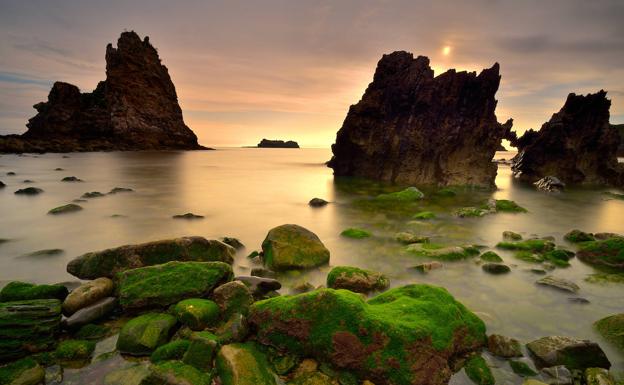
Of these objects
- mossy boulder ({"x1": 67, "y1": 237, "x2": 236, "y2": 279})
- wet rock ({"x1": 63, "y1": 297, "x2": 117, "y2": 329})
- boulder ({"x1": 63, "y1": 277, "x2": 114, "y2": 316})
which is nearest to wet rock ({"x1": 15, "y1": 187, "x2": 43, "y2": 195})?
mossy boulder ({"x1": 67, "y1": 237, "x2": 236, "y2": 279})

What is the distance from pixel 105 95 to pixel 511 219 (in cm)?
12926

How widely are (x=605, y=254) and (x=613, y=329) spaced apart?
21.1 feet

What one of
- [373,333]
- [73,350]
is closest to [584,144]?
[373,333]

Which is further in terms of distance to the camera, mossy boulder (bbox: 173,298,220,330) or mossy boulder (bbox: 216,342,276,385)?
mossy boulder (bbox: 173,298,220,330)

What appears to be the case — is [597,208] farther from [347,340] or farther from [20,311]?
[20,311]

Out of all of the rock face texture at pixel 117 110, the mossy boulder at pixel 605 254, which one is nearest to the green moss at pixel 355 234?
the mossy boulder at pixel 605 254

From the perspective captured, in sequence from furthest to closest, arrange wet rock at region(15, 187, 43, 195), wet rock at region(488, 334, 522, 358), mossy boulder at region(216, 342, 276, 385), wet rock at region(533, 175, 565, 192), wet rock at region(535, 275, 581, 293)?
wet rock at region(533, 175, 565, 192) → wet rock at region(15, 187, 43, 195) → wet rock at region(535, 275, 581, 293) → wet rock at region(488, 334, 522, 358) → mossy boulder at region(216, 342, 276, 385)

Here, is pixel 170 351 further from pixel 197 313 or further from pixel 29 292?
pixel 29 292

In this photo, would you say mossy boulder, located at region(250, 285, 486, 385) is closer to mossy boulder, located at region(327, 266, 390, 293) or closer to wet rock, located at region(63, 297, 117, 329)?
mossy boulder, located at region(327, 266, 390, 293)

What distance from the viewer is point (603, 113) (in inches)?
1842

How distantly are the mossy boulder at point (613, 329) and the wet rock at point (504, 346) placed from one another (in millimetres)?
2327

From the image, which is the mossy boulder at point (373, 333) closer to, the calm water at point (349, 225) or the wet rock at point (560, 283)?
the calm water at point (349, 225)

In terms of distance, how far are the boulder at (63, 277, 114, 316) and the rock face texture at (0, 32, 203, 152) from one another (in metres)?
110

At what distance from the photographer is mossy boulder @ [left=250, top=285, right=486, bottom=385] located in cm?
602
